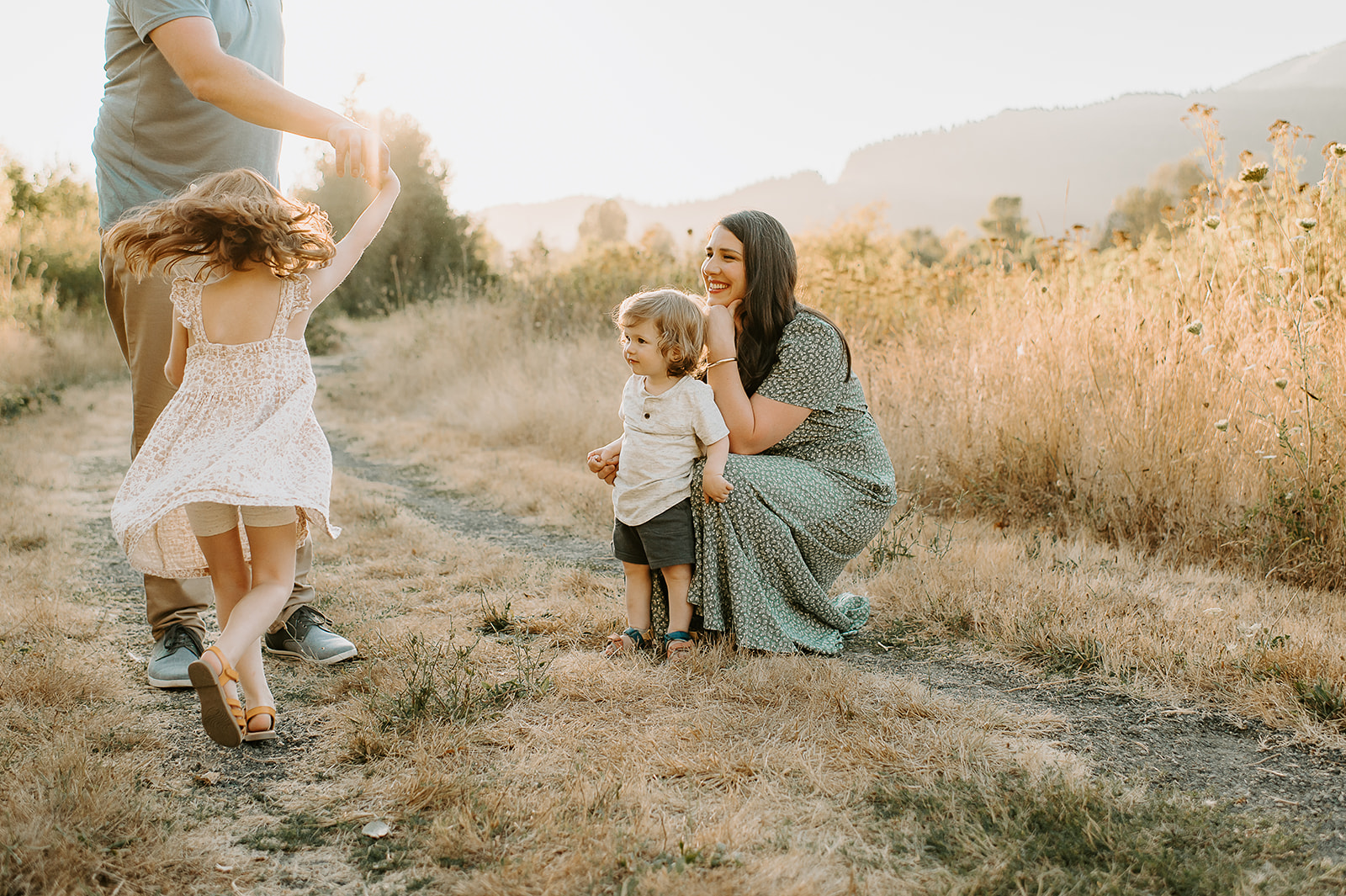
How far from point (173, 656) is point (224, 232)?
128cm

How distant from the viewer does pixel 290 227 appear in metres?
2.29

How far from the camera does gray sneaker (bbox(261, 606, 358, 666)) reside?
2855 mm

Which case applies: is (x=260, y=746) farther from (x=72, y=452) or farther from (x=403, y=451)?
(x=72, y=452)

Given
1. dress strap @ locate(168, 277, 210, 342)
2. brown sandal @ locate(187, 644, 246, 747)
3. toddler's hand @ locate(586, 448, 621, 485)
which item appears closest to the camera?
brown sandal @ locate(187, 644, 246, 747)

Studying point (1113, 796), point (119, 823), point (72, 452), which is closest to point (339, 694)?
point (119, 823)

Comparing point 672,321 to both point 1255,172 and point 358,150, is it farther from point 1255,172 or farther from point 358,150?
point 1255,172

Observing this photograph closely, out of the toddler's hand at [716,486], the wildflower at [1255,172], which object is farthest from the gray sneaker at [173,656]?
the wildflower at [1255,172]

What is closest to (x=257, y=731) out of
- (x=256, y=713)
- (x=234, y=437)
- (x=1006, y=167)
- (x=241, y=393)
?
(x=256, y=713)

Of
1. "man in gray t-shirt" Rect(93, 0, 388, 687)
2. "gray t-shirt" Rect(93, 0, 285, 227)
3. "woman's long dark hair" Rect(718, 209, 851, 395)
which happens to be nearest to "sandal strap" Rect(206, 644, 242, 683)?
"man in gray t-shirt" Rect(93, 0, 388, 687)

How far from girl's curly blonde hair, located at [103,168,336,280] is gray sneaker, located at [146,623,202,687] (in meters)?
1.10

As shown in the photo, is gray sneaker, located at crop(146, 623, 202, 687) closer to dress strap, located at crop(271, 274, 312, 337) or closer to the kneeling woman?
dress strap, located at crop(271, 274, 312, 337)

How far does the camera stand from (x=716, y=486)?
2.82 meters

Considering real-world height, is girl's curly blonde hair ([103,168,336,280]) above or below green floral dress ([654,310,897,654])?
above

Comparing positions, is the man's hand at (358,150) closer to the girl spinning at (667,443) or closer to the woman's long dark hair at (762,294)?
the girl spinning at (667,443)
